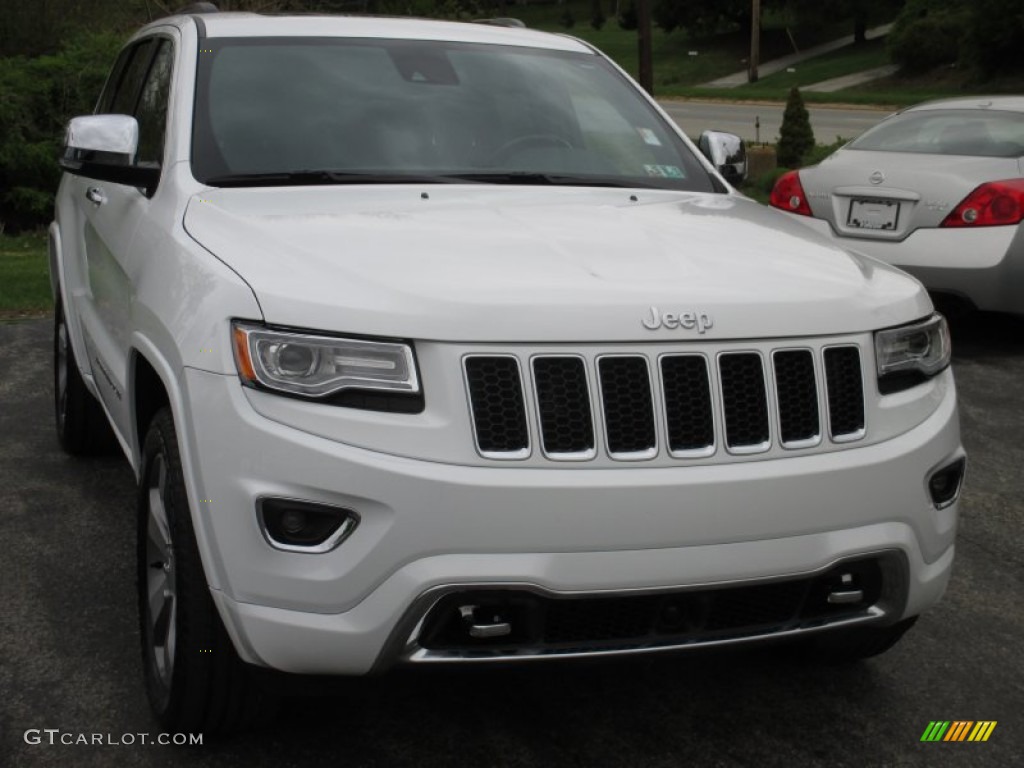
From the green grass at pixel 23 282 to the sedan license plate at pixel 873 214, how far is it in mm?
5428

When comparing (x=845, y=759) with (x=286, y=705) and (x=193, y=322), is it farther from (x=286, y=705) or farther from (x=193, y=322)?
(x=193, y=322)

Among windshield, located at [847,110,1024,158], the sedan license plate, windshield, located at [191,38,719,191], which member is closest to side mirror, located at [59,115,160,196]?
windshield, located at [191,38,719,191]

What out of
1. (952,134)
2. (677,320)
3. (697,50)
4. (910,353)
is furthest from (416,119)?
(697,50)

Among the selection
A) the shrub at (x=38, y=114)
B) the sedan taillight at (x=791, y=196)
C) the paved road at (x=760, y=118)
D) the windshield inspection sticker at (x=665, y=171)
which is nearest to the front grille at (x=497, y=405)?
the windshield inspection sticker at (x=665, y=171)

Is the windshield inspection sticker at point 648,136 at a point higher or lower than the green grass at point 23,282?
higher

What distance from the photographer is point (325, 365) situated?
9.04 ft

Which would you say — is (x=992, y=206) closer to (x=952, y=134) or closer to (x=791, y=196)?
(x=952, y=134)

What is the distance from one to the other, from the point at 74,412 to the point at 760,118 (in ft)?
96.6

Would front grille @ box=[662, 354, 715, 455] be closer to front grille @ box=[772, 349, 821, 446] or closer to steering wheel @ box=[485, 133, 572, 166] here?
front grille @ box=[772, 349, 821, 446]

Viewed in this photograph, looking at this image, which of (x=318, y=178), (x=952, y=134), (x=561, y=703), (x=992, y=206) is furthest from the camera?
(x=952, y=134)

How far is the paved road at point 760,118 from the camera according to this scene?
90.4 feet

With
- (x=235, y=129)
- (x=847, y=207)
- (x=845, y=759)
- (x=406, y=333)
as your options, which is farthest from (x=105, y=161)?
(x=847, y=207)

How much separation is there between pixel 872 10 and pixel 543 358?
5984 centimetres

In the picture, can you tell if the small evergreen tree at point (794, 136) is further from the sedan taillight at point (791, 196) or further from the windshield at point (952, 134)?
the sedan taillight at point (791, 196)
